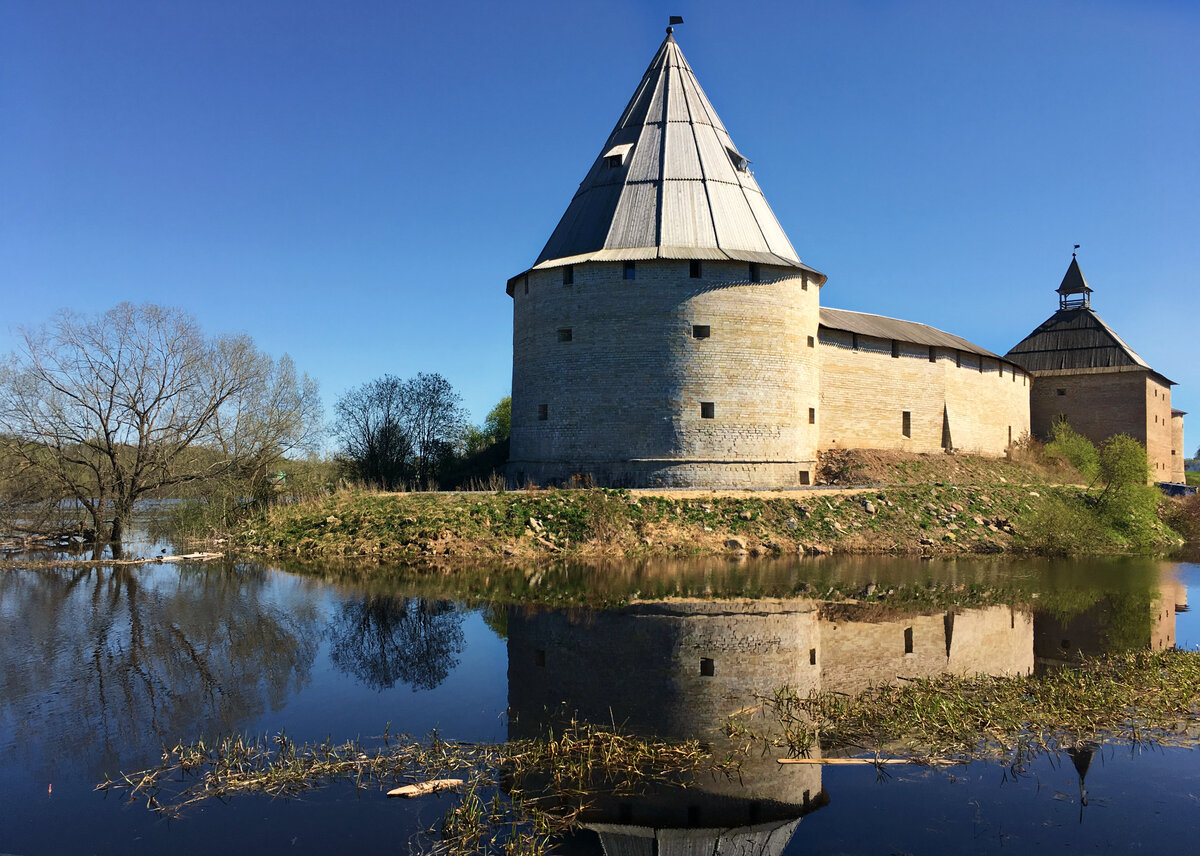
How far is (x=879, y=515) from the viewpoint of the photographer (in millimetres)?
18781

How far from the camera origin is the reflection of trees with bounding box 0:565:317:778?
6520mm

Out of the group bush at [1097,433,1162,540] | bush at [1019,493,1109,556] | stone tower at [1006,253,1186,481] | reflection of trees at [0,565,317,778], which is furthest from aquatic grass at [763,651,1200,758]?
stone tower at [1006,253,1186,481]

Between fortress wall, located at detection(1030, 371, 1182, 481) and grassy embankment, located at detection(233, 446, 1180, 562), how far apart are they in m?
12.3

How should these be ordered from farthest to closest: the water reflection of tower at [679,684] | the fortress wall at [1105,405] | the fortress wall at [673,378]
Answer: the fortress wall at [1105,405] → the fortress wall at [673,378] → the water reflection of tower at [679,684]

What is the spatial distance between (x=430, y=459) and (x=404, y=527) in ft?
30.8

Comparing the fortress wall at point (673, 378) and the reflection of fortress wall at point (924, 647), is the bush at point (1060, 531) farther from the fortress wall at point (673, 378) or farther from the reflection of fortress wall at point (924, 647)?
the reflection of fortress wall at point (924, 647)

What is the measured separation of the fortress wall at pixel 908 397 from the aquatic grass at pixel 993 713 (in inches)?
603

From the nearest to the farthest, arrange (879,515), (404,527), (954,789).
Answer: (954,789) < (404,527) < (879,515)

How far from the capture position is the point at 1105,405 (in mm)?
32156

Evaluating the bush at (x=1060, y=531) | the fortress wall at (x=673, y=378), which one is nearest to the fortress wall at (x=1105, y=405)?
the bush at (x=1060, y=531)

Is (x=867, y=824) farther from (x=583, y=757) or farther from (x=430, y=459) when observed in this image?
(x=430, y=459)

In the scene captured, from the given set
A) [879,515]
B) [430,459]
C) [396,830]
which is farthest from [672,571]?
[430,459]

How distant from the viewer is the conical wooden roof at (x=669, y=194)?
2038cm

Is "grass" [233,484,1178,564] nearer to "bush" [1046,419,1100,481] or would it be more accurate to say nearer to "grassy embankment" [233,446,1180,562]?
"grassy embankment" [233,446,1180,562]
